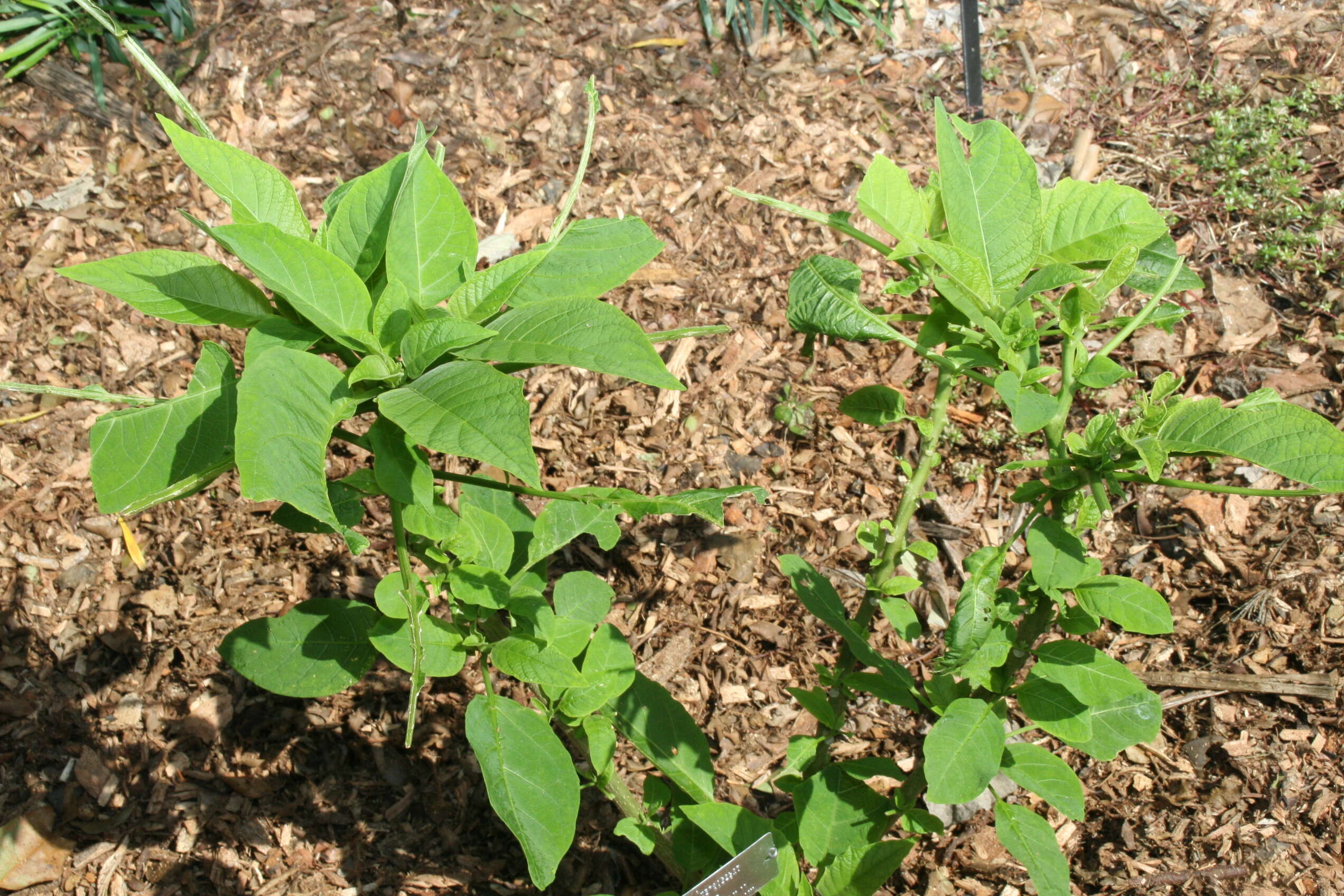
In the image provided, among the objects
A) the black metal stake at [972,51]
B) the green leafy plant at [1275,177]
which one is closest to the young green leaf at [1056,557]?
the green leafy plant at [1275,177]

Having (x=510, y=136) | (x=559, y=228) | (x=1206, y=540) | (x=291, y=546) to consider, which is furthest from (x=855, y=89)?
(x=559, y=228)

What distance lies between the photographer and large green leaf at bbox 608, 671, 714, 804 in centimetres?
223

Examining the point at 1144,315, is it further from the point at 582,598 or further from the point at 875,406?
the point at 582,598

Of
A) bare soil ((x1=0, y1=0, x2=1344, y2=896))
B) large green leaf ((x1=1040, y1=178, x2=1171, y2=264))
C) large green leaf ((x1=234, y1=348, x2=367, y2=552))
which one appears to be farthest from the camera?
bare soil ((x1=0, y1=0, x2=1344, y2=896))

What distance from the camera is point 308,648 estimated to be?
195 centimetres

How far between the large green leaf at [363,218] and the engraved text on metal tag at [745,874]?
1264 mm

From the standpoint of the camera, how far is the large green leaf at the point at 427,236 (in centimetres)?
146

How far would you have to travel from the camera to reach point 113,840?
9.07 feet

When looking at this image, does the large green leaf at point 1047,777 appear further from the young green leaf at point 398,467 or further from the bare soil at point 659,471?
the young green leaf at point 398,467

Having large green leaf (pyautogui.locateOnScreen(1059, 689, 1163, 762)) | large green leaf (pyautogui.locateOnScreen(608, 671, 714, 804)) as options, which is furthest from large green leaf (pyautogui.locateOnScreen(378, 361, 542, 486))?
large green leaf (pyautogui.locateOnScreen(1059, 689, 1163, 762))

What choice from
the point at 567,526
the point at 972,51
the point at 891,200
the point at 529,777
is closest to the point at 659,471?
the point at 567,526

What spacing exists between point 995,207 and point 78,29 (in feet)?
14.6

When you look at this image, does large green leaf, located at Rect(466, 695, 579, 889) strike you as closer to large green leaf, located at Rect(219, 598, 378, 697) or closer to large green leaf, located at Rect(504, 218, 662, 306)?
large green leaf, located at Rect(219, 598, 378, 697)

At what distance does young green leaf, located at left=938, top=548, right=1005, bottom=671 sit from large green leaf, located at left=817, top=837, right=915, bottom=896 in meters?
0.62
